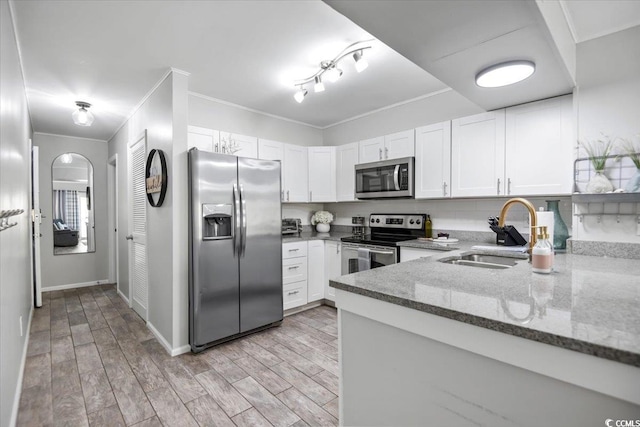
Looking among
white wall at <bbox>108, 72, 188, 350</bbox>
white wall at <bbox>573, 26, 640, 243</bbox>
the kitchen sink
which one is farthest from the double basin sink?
white wall at <bbox>108, 72, 188, 350</bbox>

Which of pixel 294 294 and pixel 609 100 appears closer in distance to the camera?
pixel 609 100

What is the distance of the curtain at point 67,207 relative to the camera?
4930mm

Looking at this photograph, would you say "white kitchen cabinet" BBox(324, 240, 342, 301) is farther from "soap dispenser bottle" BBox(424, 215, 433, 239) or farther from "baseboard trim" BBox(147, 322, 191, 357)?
"baseboard trim" BBox(147, 322, 191, 357)

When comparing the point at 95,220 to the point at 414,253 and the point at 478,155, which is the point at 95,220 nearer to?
the point at 414,253

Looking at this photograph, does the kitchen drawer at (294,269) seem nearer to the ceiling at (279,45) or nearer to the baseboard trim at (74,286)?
the ceiling at (279,45)

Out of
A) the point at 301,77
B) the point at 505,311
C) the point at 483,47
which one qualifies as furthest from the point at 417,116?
the point at 505,311

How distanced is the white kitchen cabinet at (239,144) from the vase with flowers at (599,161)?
10.2 feet

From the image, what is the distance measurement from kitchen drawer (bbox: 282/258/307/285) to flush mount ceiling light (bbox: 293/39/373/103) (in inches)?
72.0

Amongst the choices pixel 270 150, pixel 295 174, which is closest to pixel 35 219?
pixel 270 150

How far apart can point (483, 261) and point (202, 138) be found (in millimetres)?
2872

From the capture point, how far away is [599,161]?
2047 mm

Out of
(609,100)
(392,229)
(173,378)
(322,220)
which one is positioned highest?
(609,100)

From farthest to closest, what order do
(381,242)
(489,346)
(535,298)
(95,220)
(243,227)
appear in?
(95,220)
(381,242)
(243,227)
(535,298)
(489,346)

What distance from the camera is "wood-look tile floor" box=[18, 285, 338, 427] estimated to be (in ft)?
6.20
